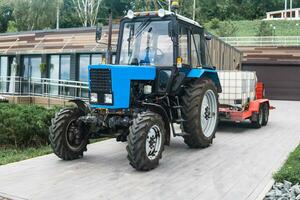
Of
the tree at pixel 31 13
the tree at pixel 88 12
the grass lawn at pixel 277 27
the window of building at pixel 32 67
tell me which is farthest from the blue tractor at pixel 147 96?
the tree at pixel 88 12

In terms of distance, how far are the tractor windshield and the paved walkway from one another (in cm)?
189

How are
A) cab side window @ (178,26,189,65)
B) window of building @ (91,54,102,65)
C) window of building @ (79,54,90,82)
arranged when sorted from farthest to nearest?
window of building @ (79,54,90,82)
window of building @ (91,54,102,65)
cab side window @ (178,26,189,65)

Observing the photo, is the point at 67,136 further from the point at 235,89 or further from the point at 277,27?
the point at 277,27

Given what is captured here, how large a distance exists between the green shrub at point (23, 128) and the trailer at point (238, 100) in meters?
5.05

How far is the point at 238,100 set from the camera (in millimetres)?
12547

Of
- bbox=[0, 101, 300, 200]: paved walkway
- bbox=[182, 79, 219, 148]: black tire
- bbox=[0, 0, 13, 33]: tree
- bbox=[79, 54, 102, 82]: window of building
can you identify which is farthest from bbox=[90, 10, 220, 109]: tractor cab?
bbox=[0, 0, 13, 33]: tree

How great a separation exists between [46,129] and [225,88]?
17.6 ft

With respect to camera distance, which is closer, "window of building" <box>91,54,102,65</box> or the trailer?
the trailer

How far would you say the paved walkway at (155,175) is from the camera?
20.5 feet

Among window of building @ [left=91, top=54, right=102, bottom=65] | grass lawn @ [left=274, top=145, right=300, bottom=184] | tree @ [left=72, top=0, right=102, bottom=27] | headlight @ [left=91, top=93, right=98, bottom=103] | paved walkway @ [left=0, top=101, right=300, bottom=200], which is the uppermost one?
tree @ [left=72, top=0, right=102, bottom=27]

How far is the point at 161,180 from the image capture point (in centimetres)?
690

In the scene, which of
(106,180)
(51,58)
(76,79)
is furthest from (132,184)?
(51,58)

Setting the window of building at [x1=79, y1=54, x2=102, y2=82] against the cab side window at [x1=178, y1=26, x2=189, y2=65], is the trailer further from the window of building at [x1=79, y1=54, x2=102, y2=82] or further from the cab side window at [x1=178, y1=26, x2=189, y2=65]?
the window of building at [x1=79, y1=54, x2=102, y2=82]

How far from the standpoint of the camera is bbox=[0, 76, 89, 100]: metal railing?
21656 mm
